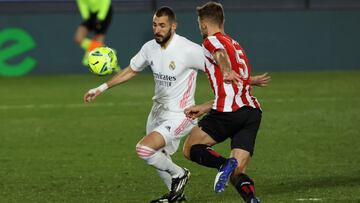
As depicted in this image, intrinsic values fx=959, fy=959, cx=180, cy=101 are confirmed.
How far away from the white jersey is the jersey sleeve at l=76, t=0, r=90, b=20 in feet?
48.7

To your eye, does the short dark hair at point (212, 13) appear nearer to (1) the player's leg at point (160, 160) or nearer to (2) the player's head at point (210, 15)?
(2) the player's head at point (210, 15)

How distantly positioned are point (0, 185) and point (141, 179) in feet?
5.01

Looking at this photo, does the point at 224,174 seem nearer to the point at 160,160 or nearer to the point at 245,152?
the point at 245,152

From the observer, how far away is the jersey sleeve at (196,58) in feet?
29.4

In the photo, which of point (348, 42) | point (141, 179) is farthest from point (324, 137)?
point (348, 42)

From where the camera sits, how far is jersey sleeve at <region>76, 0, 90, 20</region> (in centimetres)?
2388

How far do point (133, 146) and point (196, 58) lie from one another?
4421mm

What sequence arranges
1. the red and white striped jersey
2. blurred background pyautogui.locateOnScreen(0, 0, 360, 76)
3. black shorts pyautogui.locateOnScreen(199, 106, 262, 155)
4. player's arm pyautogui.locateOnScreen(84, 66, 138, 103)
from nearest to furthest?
the red and white striped jersey, black shorts pyautogui.locateOnScreen(199, 106, 262, 155), player's arm pyautogui.locateOnScreen(84, 66, 138, 103), blurred background pyautogui.locateOnScreen(0, 0, 360, 76)

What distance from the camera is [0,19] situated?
23500mm

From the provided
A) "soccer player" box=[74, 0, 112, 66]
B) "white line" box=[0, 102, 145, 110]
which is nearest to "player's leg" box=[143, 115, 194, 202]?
"white line" box=[0, 102, 145, 110]

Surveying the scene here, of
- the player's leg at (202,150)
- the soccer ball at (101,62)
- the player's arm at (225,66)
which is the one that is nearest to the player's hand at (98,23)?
the soccer ball at (101,62)

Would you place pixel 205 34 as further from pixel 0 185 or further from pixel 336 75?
pixel 336 75

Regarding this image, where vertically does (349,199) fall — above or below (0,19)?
above

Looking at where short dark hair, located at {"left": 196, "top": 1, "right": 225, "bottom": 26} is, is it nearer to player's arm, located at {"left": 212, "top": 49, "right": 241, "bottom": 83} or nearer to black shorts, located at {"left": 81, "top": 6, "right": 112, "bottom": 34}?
player's arm, located at {"left": 212, "top": 49, "right": 241, "bottom": 83}
